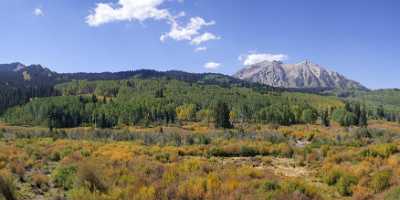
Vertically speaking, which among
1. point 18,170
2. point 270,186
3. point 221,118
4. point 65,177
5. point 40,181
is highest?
point 270,186

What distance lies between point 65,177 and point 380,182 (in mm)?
14415

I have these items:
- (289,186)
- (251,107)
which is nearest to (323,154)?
(289,186)

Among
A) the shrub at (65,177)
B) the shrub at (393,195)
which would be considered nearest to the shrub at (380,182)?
the shrub at (393,195)

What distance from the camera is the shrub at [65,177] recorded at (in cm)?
1750

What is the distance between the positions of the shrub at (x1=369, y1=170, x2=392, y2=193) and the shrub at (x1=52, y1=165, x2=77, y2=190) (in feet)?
43.9

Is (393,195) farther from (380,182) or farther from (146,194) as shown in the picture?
(146,194)

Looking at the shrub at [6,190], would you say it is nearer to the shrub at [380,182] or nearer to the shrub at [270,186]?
the shrub at [270,186]

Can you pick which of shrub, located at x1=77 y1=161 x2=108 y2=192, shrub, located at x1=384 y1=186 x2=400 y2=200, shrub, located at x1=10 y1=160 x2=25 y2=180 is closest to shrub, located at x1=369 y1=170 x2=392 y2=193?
shrub, located at x1=384 y1=186 x2=400 y2=200

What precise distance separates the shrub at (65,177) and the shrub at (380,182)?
13.4 metres

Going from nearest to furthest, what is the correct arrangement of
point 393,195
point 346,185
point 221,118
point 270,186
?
1. point 393,195
2. point 270,186
3. point 346,185
4. point 221,118

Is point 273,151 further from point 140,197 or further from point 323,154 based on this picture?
point 140,197

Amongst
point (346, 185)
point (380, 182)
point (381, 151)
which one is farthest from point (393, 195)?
point (381, 151)

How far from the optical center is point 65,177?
1811 cm

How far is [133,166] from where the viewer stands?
64.6 ft
